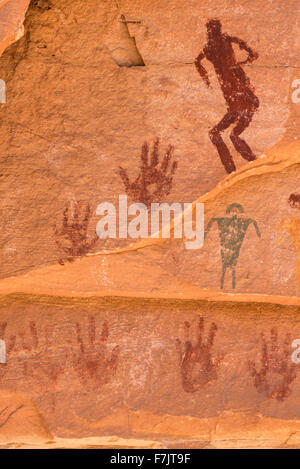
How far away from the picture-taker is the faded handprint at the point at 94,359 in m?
2.28

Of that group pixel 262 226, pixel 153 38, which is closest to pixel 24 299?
pixel 262 226

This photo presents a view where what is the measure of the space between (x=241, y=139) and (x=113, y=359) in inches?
38.6

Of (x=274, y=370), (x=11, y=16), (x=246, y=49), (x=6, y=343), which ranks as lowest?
(x=274, y=370)

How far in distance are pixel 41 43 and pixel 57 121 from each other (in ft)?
1.00

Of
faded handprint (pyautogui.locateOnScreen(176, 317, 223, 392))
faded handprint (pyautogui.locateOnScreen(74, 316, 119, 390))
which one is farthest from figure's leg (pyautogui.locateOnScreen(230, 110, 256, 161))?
faded handprint (pyautogui.locateOnScreen(74, 316, 119, 390))

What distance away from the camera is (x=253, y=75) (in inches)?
84.4

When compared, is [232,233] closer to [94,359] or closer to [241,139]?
[241,139]

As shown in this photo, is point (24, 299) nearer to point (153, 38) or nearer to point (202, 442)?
point (202, 442)

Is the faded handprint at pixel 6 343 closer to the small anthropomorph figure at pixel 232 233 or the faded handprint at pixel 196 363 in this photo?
the faded handprint at pixel 196 363

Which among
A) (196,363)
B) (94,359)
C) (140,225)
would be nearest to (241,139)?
(140,225)

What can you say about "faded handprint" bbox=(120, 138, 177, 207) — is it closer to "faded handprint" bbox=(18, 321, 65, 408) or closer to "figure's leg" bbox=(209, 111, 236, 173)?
"figure's leg" bbox=(209, 111, 236, 173)

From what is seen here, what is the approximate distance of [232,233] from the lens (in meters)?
2.22

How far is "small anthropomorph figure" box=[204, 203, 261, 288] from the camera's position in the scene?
221cm

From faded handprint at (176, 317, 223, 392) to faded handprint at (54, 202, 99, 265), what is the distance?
1.70ft
